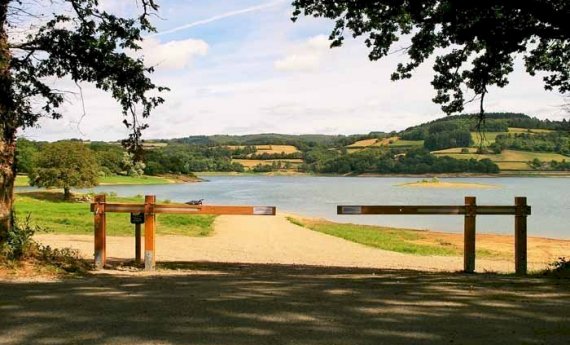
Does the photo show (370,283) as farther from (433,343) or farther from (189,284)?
(433,343)

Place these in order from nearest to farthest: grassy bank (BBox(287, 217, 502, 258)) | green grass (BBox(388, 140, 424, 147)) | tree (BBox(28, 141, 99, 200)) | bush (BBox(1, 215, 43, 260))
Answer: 1. bush (BBox(1, 215, 43, 260))
2. grassy bank (BBox(287, 217, 502, 258))
3. tree (BBox(28, 141, 99, 200))
4. green grass (BBox(388, 140, 424, 147))

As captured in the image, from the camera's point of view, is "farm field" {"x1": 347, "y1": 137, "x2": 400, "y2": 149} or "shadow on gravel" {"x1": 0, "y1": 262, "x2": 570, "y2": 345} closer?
"shadow on gravel" {"x1": 0, "y1": 262, "x2": 570, "y2": 345}

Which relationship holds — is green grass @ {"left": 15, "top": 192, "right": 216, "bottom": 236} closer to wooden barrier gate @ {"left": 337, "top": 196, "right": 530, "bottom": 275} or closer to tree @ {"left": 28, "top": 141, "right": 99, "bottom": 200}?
tree @ {"left": 28, "top": 141, "right": 99, "bottom": 200}

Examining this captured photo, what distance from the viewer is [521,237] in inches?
372

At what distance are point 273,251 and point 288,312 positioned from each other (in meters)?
12.5

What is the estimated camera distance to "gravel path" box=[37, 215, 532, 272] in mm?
13812

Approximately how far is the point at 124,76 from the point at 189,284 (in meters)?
3.97

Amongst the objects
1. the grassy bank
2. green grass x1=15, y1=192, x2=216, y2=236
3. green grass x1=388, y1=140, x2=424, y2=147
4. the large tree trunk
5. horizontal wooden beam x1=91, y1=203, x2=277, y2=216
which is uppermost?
green grass x1=388, y1=140, x2=424, y2=147

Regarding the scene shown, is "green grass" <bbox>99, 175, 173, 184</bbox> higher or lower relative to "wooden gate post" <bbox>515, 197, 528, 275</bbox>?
lower

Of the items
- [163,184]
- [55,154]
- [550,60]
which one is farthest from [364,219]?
[163,184]

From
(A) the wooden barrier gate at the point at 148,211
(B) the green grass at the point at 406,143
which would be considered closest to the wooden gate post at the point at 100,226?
(A) the wooden barrier gate at the point at 148,211

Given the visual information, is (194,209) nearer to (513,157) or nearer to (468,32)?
(468,32)

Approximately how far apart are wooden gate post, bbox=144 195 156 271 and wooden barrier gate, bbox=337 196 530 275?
130 inches

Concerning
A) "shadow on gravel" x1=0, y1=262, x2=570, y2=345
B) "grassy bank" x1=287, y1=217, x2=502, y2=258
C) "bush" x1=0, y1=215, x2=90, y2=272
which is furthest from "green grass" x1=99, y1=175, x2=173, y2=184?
"shadow on gravel" x1=0, y1=262, x2=570, y2=345
